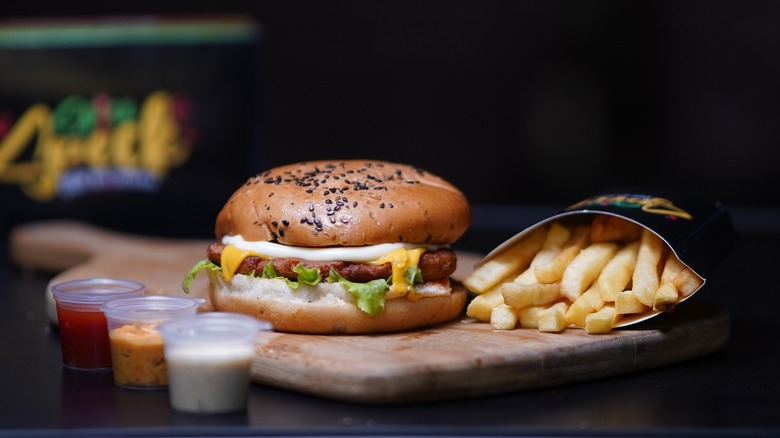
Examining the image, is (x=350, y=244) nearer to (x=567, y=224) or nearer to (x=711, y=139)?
(x=567, y=224)

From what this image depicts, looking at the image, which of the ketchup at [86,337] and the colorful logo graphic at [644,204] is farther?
the colorful logo graphic at [644,204]

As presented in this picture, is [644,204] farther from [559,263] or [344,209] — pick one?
[344,209]

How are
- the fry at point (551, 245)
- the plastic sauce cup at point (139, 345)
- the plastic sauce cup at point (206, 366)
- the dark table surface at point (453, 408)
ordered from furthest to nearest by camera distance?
1. the fry at point (551, 245)
2. the plastic sauce cup at point (139, 345)
3. the plastic sauce cup at point (206, 366)
4. the dark table surface at point (453, 408)

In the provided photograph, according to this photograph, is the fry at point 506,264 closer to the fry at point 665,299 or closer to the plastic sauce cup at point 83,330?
the fry at point 665,299

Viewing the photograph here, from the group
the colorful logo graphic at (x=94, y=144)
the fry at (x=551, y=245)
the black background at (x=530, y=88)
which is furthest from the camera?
the black background at (x=530, y=88)

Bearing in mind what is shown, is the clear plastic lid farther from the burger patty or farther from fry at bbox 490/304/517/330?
fry at bbox 490/304/517/330

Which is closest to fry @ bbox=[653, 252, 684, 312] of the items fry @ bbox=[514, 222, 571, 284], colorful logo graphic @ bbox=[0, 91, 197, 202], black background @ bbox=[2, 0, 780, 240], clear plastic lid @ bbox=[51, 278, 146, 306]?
fry @ bbox=[514, 222, 571, 284]

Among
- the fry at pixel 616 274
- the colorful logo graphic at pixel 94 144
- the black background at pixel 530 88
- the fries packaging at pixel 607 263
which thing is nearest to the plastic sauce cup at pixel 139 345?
the fries packaging at pixel 607 263
